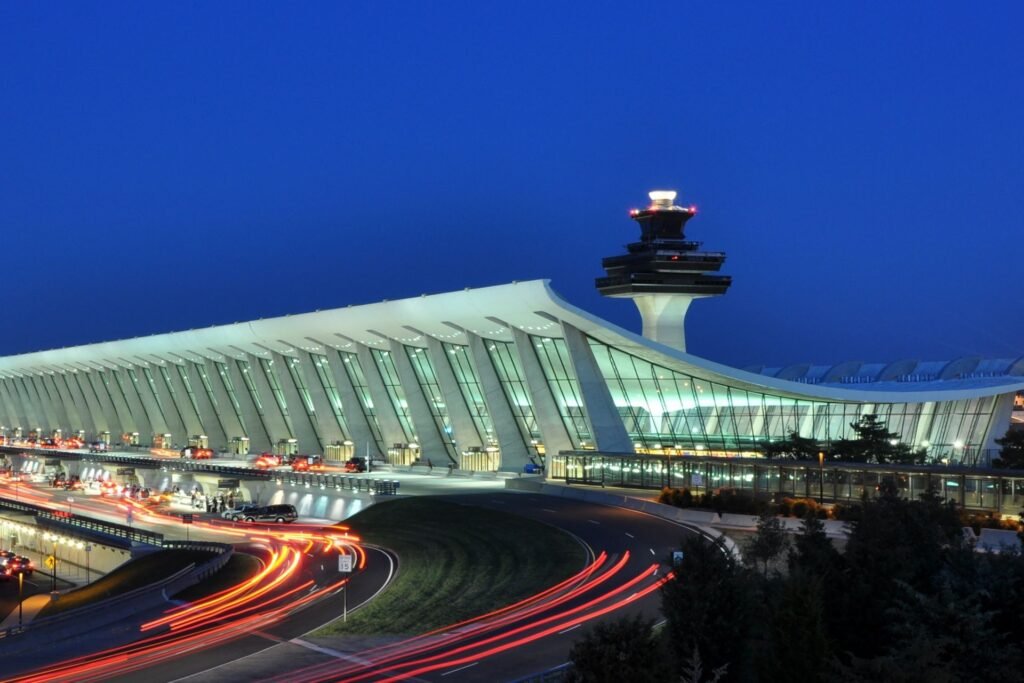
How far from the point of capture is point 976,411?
69750 millimetres

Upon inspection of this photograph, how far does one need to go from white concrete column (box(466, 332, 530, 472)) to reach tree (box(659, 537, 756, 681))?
51162 millimetres

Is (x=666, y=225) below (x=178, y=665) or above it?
above

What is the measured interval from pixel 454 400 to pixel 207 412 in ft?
136

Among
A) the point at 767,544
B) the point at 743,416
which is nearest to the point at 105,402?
the point at 743,416

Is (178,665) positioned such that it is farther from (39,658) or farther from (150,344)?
(150,344)

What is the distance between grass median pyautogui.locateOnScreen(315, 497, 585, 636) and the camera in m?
31.3

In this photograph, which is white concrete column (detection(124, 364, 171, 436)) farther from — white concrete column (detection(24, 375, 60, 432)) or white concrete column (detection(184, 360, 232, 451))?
white concrete column (detection(24, 375, 60, 432))

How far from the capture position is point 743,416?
69438 mm

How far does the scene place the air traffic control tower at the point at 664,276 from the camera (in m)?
111

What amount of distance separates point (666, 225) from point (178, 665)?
93.4 meters

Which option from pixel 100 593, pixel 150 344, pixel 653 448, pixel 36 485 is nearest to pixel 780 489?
pixel 653 448

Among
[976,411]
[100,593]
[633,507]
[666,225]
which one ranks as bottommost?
[100,593]

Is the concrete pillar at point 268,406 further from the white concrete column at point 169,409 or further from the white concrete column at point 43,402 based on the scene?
the white concrete column at point 43,402

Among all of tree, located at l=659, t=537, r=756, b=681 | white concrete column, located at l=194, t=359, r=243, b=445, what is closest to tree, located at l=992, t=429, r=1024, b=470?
tree, located at l=659, t=537, r=756, b=681
